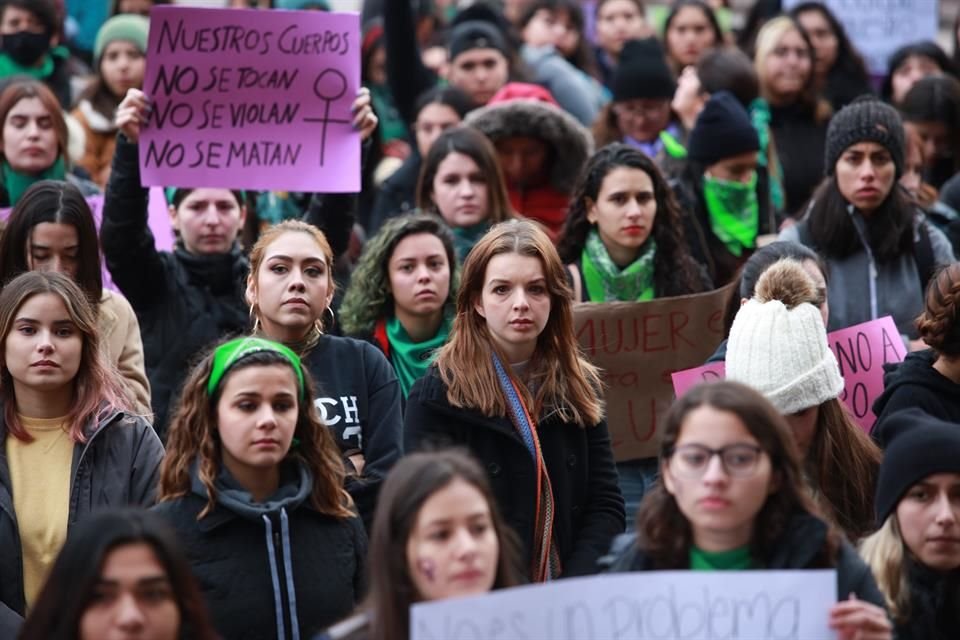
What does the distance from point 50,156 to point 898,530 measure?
5.02 m

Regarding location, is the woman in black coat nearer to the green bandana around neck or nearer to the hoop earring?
the hoop earring

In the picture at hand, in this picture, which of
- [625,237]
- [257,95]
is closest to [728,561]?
[625,237]

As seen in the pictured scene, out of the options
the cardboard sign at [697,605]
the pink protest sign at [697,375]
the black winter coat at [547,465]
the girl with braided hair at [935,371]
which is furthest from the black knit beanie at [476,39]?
the cardboard sign at [697,605]

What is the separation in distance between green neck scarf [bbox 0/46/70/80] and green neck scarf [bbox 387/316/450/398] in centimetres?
426

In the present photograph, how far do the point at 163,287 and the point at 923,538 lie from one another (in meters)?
3.78

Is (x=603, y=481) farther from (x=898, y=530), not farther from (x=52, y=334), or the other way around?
(x=52, y=334)

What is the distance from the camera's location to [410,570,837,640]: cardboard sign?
4.62 metres

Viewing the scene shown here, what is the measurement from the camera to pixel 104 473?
20.1 feet

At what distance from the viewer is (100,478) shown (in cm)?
611

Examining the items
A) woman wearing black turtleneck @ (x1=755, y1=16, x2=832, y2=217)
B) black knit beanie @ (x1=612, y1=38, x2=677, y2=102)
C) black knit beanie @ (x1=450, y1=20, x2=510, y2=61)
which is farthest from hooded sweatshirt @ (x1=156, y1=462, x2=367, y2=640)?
black knit beanie @ (x1=450, y1=20, x2=510, y2=61)

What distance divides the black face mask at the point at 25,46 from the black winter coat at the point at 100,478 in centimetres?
531

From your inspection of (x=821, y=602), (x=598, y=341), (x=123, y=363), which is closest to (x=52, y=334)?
(x=123, y=363)

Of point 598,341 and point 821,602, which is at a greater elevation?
point 598,341

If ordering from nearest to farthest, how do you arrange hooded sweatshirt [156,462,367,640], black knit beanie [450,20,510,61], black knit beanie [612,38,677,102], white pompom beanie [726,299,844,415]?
1. hooded sweatshirt [156,462,367,640]
2. white pompom beanie [726,299,844,415]
3. black knit beanie [612,38,677,102]
4. black knit beanie [450,20,510,61]
